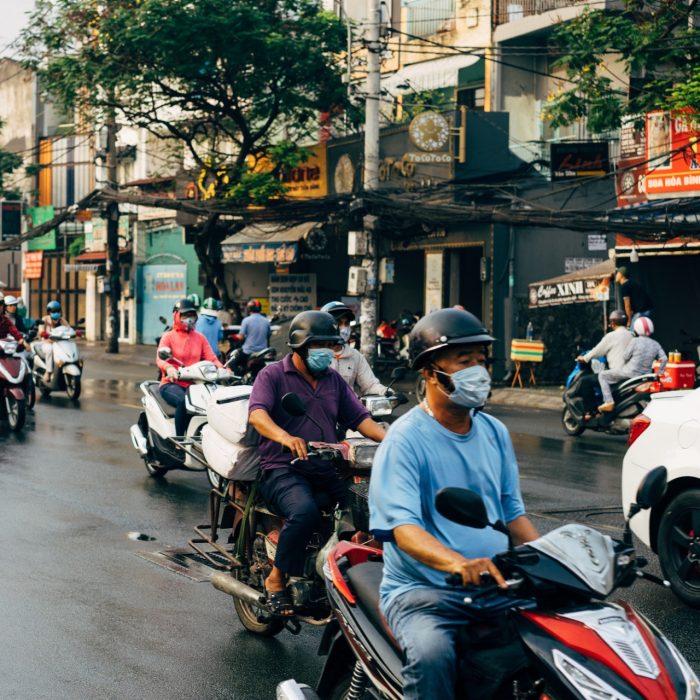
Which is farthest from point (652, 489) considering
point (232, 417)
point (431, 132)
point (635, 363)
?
point (431, 132)

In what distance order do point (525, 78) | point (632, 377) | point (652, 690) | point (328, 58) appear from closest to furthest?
point (652, 690) < point (632, 377) < point (525, 78) < point (328, 58)

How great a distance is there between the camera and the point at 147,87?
29000 mm

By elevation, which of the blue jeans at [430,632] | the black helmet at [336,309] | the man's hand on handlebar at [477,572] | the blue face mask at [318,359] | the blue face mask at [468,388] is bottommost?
the blue jeans at [430,632]

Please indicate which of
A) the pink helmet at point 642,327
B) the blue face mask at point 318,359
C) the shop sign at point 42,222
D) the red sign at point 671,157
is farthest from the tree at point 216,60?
the blue face mask at point 318,359

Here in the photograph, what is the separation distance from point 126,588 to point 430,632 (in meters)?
4.09

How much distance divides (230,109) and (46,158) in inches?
897

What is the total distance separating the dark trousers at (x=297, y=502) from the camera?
5.38 metres

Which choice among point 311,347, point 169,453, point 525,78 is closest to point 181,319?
point 169,453

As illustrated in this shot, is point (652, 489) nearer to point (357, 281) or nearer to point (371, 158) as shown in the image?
point (357, 281)

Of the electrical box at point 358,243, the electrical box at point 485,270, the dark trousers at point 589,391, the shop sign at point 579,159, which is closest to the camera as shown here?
the dark trousers at point 589,391

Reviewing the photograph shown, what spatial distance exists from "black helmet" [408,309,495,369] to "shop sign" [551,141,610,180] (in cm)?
2088

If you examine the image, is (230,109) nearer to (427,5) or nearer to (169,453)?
(427,5)

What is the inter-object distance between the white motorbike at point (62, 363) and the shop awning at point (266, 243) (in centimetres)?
1117

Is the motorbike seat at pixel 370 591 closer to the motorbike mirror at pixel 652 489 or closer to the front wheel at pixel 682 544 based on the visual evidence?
the motorbike mirror at pixel 652 489
